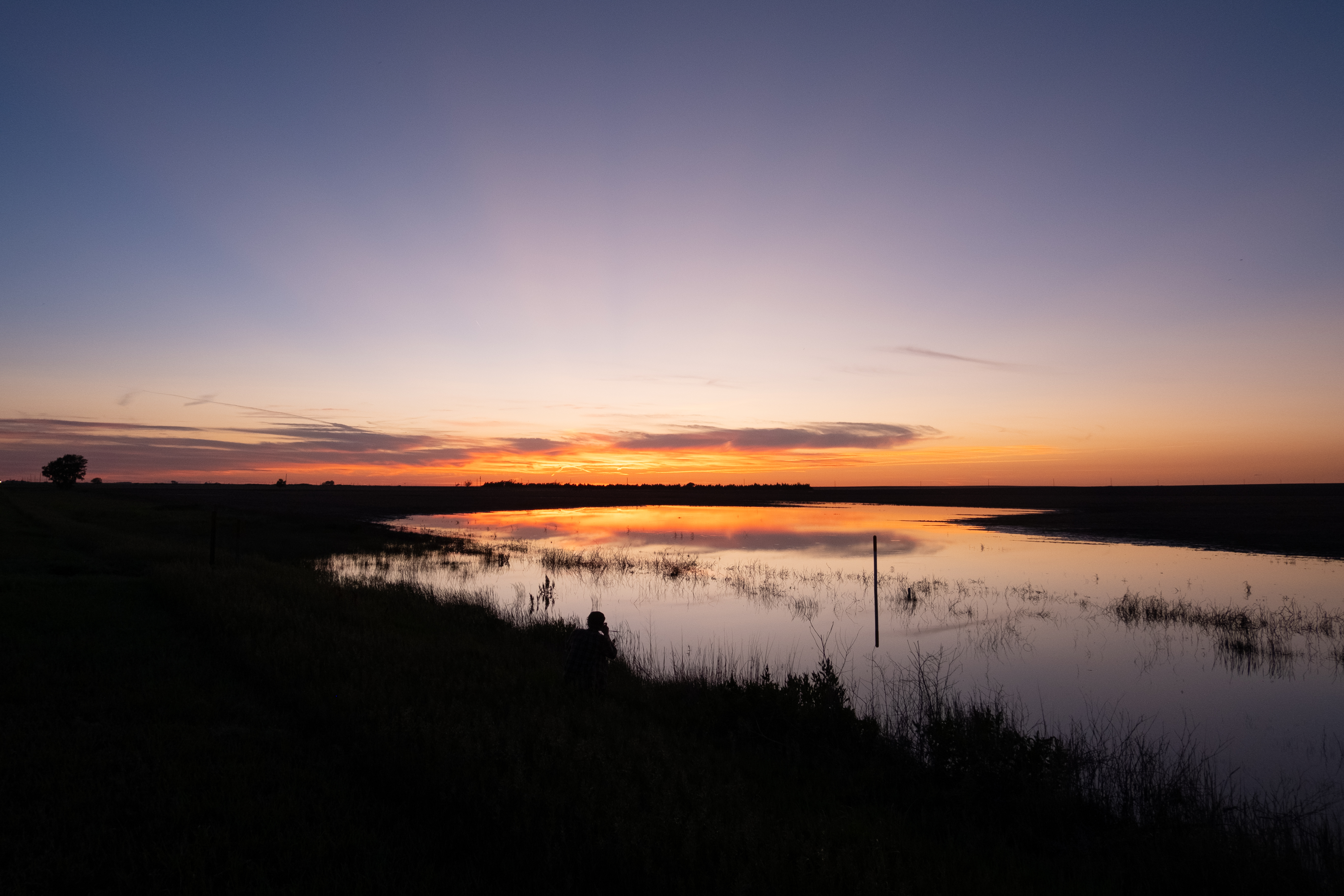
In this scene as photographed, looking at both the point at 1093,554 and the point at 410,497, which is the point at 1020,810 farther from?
the point at 410,497

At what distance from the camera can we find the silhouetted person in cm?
1130

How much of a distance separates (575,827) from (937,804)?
434cm

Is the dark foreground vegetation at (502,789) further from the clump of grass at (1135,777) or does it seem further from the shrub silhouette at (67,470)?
the shrub silhouette at (67,470)

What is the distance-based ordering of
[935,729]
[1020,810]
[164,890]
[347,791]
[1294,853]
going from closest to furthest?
[164,890]
[1294,853]
[347,791]
[1020,810]
[935,729]

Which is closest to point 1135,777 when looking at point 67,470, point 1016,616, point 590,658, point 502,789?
point 590,658

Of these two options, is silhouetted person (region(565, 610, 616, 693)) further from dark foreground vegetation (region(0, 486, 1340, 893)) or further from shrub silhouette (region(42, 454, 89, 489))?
shrub silhouette (region(42, 454, 89, 489))

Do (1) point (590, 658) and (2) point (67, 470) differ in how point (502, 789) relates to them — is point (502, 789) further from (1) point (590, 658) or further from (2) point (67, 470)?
(2) point (67, 470)

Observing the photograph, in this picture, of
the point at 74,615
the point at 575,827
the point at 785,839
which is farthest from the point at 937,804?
the point at 74,615

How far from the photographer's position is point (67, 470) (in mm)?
153875

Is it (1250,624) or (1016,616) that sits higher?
(1250,624)

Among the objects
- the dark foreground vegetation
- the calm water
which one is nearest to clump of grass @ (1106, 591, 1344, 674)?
the calm water

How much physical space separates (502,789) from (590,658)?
441 cm

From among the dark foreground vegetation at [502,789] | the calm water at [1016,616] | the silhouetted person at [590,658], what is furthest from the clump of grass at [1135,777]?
the silhouetted person at [590,658]

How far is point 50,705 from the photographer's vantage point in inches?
352
